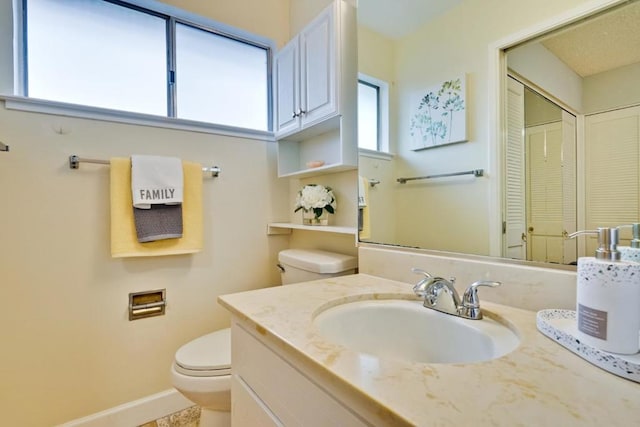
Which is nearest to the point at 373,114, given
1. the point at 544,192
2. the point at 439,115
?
the point at 439,115

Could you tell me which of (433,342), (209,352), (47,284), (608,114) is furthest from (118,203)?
(608,114)

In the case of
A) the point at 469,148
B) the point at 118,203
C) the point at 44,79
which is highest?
the point at 44,79

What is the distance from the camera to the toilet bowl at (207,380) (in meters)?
1.18

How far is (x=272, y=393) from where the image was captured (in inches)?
27.7

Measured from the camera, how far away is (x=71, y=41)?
4.94ft

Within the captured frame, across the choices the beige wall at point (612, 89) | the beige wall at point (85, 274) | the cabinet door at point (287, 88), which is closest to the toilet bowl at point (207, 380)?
the beige wall at point (85, 274)

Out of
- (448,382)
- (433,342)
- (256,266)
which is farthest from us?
(256,266)

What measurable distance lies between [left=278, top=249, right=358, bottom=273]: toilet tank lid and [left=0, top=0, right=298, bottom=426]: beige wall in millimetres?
415

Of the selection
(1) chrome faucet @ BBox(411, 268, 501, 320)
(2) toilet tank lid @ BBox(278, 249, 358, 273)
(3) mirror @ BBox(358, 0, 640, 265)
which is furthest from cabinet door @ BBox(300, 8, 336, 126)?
(1) chrome faucet @ BBox(411, 268, 501, 320)

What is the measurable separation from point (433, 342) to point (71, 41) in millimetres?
2021

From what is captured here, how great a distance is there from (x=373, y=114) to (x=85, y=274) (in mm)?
1503

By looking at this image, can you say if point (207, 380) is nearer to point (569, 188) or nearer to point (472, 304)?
point (472, 304)

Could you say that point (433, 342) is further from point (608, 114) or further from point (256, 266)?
point (256, 266)

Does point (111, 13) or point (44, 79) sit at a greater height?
point (111, 13)
